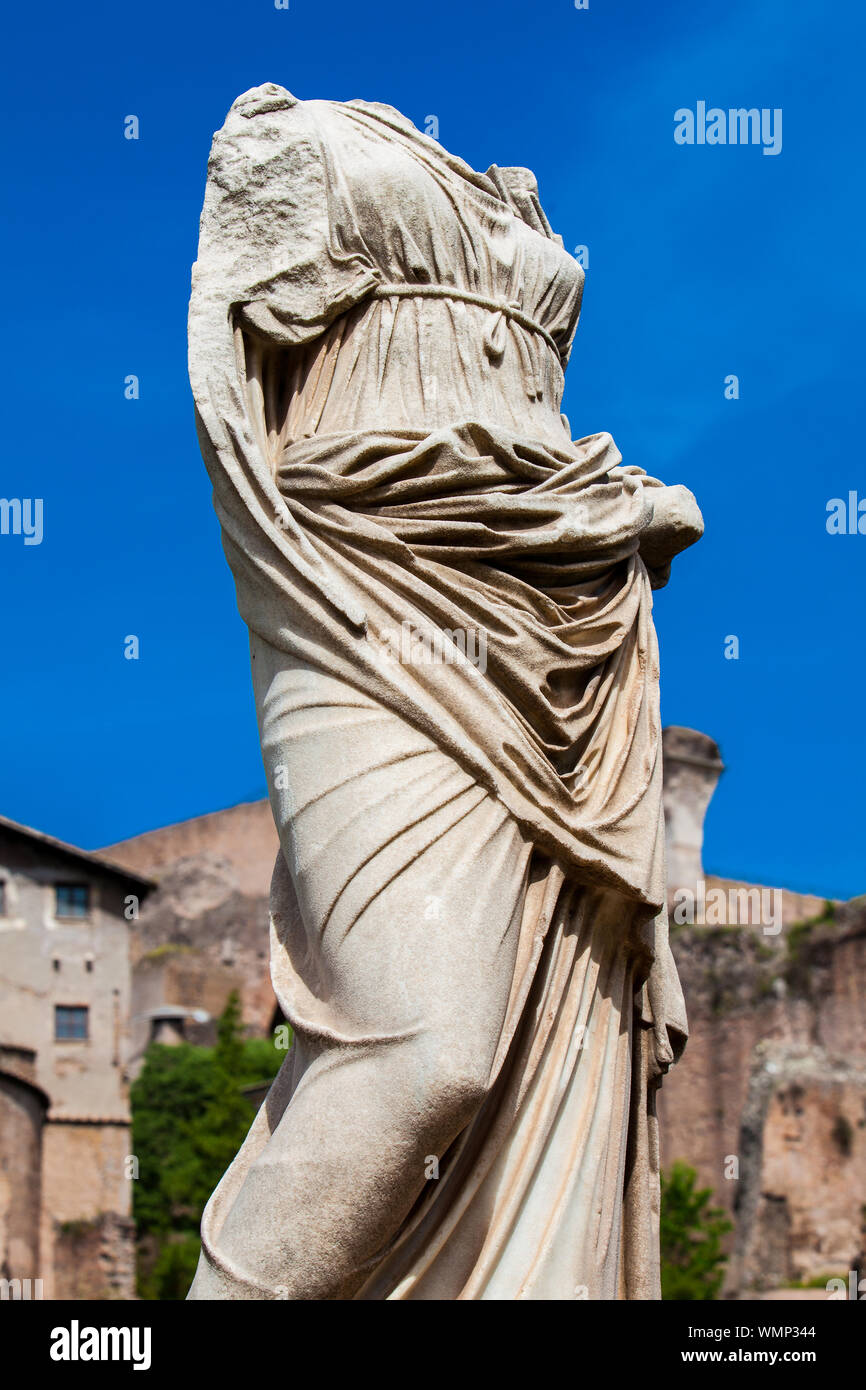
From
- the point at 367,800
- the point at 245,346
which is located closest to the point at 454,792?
the point at 367,800

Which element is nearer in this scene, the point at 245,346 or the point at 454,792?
the point at 454,792

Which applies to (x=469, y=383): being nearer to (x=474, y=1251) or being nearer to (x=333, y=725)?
(x=333, y=725)

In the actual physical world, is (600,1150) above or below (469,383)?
below

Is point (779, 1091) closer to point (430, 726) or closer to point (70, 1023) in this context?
point (70, 1023)

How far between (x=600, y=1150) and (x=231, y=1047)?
3970cm

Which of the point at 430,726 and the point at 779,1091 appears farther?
the point at 779,1091

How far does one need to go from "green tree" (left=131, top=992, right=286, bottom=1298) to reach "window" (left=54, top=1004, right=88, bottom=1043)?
352 cm

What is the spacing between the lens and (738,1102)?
135ft

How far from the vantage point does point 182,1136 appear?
45.0m

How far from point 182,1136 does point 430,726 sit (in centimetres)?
4218

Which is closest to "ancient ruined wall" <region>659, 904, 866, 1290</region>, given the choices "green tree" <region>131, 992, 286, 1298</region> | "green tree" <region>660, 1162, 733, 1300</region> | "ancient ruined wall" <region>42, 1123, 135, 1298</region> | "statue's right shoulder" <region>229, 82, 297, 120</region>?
"green tree" <region>660, 1162, 733, 1300</region>

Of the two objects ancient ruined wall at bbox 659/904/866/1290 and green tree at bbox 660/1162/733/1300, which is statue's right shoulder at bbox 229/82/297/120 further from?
green tree at bbox 660/1162/733/1300

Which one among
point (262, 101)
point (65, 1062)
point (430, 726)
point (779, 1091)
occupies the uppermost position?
point (65, 1062)

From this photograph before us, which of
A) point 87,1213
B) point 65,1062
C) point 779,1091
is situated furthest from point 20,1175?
point 779,1091
